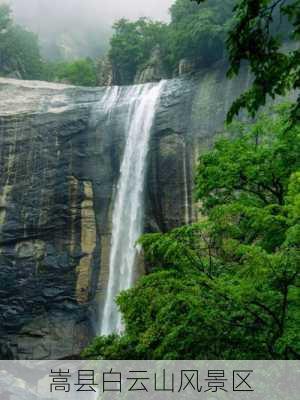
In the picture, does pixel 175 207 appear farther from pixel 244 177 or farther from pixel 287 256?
pixel 287 256

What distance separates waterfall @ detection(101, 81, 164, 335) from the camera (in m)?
21.8

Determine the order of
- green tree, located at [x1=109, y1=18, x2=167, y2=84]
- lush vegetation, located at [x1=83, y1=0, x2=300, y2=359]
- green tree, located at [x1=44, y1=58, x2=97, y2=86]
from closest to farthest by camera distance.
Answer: lush vegetation, located at [x1=83, y1=0, x2=300, y2=359] < green tree, located at [x1=109, y1=18, x2=167, y2=84] < green tree, located at [x1=44, y1=58, x2=97, y2=86]

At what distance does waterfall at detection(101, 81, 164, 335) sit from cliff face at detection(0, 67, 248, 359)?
1.20 ft

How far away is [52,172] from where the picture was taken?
23.7 m

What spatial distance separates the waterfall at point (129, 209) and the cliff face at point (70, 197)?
37cm

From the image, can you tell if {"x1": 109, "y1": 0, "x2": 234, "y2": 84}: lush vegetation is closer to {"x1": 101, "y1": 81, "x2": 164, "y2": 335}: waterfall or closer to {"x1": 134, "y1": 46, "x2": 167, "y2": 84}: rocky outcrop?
{"x1": 134, "y1": 46, "x2": 167, "y2": 84}: rocky outcrop

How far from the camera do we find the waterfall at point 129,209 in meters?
21.8

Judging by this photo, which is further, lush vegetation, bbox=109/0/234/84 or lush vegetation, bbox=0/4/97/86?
lush vegetation, bbox=0/4/97/86

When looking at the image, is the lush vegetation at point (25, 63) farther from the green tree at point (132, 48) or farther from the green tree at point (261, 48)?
the green tree at point (261, 48)

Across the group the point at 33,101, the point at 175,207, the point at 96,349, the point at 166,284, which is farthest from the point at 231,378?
the point at 33,101

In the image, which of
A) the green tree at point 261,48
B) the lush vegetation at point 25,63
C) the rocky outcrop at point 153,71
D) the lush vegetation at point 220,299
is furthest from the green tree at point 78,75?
the green tree at point 261,48

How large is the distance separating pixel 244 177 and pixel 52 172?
15273 mm

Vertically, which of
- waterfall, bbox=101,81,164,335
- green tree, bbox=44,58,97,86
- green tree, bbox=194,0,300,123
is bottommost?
green tree, bbox=194,0,300,123

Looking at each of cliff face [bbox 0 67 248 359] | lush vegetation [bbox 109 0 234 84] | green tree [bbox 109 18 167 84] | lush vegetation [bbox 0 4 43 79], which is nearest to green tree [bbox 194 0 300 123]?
cliff face [bbox 0 67 248 359]
